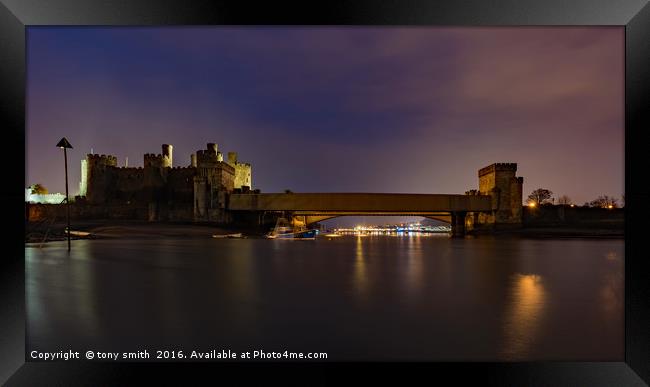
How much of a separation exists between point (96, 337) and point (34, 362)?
49.4 inches

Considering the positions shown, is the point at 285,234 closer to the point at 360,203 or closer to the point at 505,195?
the point at 360,203

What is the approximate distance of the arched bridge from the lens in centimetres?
4394

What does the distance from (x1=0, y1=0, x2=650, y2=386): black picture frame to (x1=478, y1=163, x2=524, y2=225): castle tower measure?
43339 millimetres

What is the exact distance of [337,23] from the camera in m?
5.23

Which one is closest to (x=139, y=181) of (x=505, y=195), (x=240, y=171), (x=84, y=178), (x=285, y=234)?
(x=84, y=178)

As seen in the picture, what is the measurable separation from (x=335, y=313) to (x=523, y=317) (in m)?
3.51

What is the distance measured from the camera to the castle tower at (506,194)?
45.4 metres

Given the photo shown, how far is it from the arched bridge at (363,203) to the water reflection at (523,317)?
31.8 m

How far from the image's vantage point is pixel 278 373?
4852 mm

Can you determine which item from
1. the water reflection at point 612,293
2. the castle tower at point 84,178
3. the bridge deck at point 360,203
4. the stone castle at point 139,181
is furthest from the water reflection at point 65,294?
the castle tower at point 84,178

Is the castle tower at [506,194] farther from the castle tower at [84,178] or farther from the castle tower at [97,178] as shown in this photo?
the castle tower at [84,178]

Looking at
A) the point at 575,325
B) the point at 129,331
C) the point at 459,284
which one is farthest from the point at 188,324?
the point at 459,284

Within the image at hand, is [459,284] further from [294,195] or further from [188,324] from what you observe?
[294,195]

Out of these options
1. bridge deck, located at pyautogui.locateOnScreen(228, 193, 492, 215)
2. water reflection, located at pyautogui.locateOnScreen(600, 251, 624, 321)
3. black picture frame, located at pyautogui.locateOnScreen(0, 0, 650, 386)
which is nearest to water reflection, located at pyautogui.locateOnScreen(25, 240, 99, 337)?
black picture frame, located at pyautogui.locateOnScreen(0, 0, 650, 386)
